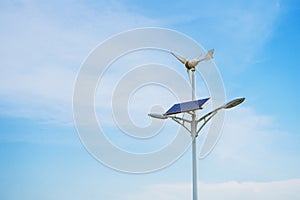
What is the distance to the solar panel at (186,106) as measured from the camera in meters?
18.7

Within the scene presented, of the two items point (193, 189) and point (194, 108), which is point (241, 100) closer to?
point (194, 108)

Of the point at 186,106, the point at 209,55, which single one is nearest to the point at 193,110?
the point at 186,106

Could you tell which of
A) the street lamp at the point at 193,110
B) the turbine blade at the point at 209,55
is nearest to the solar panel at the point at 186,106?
the street lamp at the point at 193,110

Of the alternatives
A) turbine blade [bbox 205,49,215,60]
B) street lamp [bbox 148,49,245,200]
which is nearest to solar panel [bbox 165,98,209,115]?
street lamp [bbox 148,49,245,200]

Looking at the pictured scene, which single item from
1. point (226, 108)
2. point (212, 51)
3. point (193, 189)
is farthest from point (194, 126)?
point (212, 51)

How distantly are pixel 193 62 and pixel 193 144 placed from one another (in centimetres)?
527

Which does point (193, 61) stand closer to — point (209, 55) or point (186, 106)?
point (209, 55)

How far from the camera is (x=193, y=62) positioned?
68.7ft

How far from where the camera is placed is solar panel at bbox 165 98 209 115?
1869 cm

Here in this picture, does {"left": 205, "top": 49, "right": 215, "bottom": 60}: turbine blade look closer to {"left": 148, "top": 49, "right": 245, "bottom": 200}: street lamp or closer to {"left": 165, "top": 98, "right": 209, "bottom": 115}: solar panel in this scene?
{"left": 148, "top": 49, "right": 245, "bottom": 200}: street lamp

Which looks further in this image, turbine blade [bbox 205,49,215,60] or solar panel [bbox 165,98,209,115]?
turbine blade [bbox 205,49,215,60]

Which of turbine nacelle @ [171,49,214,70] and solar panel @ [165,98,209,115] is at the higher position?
turbine nacelle @ [171,49,214,70]

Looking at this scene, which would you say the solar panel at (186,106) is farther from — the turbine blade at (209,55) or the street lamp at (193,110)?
the turbine blade at (209,55)

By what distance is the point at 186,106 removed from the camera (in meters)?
19.6
